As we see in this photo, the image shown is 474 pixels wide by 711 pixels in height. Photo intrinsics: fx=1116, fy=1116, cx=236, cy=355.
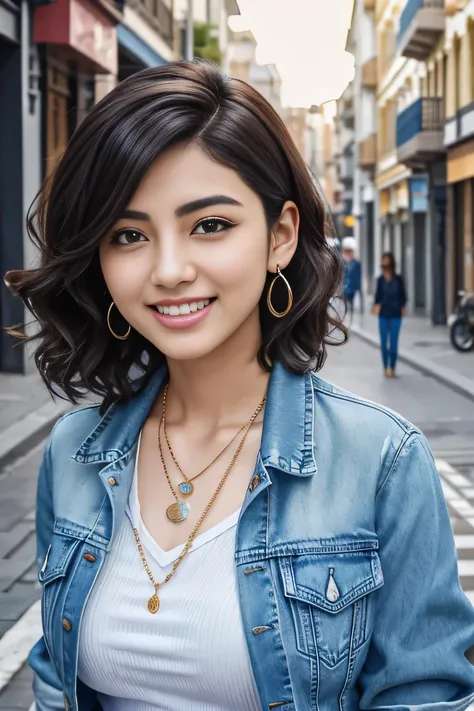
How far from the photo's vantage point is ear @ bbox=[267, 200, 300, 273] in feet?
6.82

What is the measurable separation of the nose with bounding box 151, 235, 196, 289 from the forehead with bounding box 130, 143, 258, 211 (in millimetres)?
62

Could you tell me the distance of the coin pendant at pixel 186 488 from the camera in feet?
6.93

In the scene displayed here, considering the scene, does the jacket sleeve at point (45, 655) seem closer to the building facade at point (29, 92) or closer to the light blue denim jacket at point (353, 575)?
the light blue denim jacket at point (353, 575)

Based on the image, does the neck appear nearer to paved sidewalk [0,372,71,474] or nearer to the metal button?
the metal button

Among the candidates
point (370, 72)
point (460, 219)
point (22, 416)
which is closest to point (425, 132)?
point (460, 219)

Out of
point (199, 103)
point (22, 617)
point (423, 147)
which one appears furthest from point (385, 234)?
point (199, 103)

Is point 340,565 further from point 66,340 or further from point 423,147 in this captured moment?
point 423,147

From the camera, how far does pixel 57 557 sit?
82.3 inches

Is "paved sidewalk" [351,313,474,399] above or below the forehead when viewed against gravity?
below

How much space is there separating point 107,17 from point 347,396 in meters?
18.2

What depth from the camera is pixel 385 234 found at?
4338 centimetres

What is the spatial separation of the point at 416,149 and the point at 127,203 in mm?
26998

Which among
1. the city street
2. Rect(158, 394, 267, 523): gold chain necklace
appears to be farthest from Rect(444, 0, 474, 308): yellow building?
Rect(158, 394, 267, 523): gold chain necklace

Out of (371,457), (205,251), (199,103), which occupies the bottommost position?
(371,457)
